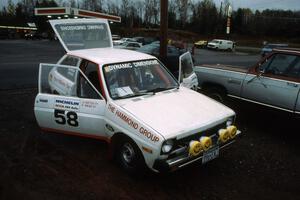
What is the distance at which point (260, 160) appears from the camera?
5.01m

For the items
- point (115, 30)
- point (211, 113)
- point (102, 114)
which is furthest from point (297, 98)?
point (115, 30)

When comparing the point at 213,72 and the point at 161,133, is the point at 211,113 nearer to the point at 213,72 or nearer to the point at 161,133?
the point at 161,133

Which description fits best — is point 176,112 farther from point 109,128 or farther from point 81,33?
point 81,33

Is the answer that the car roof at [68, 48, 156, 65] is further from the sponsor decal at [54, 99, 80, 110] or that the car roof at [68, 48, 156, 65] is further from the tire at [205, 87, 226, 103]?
the tire at [205, 87, 226, 103]

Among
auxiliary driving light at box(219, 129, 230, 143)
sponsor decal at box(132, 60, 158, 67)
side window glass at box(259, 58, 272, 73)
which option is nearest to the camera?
auxiliary driving light at box(219, 129, 230, 143)

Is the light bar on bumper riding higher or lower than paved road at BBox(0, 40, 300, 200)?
higher

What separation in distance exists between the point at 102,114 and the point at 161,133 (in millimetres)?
1223

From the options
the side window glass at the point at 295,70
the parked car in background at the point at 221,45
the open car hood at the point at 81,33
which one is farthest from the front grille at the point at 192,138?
the parked car in background at the point at 221,45

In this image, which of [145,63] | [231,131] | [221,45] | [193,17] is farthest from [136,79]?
[193,17]

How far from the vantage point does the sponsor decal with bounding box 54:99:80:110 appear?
4.78 metres

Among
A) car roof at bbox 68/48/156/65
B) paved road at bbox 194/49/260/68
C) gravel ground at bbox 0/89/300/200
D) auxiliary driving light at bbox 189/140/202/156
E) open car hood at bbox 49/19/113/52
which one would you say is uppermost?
open car hood at bbox 49/19/113/52

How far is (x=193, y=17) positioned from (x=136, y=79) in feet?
264

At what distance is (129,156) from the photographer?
14.0 ft

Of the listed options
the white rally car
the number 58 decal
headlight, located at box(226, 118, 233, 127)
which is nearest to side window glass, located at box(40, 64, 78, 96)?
the white rally car
